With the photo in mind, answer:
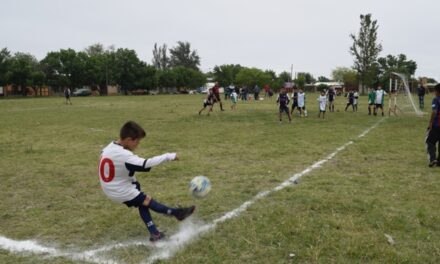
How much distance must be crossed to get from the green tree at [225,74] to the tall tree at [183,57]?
1103 inches

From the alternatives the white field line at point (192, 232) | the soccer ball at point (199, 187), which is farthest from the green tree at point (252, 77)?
the soccer ball at point (199, 187)

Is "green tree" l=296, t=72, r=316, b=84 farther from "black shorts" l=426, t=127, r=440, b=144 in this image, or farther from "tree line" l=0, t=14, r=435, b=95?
"black shorts" l=426, t=127, r=440, b=144

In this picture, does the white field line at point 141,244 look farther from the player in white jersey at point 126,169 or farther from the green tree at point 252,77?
the green tree at point 252,77

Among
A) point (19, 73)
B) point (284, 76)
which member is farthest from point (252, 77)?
point (19, 73)

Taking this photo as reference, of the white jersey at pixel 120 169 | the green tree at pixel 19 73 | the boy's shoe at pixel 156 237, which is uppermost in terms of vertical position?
the green tree at pixel 19 73

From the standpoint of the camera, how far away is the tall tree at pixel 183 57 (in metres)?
145

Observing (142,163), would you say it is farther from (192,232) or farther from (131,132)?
(192,232)

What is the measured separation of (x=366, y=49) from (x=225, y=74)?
44.3 metres

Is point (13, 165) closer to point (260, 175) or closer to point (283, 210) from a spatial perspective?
point (260, 175)

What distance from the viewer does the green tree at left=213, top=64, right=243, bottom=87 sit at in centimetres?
11375

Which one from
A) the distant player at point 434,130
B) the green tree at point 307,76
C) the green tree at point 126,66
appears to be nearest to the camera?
the distant player at point 434,130

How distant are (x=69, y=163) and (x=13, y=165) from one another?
1220mm

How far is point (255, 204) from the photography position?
6262 millimetres

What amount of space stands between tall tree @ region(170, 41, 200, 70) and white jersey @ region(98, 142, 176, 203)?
14225 cm
